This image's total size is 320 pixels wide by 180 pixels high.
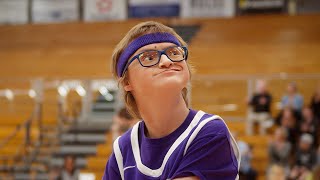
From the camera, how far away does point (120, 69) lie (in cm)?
205

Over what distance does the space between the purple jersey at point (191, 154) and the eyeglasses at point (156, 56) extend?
20cm

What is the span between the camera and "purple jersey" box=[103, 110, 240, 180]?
1.90 m

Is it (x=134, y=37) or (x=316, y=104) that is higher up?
(x=134, y=37)

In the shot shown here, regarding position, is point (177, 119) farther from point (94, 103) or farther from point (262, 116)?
point (94, 103)

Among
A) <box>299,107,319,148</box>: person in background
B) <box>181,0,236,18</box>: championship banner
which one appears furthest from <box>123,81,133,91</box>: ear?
<box>181,0,236,18</box>: championship banner

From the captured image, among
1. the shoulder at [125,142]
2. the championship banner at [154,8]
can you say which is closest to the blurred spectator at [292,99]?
the championship banner at [154,8]

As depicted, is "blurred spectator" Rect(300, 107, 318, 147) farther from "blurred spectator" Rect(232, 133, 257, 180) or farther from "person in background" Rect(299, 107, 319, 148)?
"blurred spectator" Rect(232, 133, 257, 180)

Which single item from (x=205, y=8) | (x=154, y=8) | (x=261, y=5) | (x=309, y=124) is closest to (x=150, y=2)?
(x=154, y=8)

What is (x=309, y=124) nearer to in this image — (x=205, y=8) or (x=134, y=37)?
(x=205, y=8)

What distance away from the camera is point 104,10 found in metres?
14.8

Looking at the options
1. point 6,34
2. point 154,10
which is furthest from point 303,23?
point 6,34

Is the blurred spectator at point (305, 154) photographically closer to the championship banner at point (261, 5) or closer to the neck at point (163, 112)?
the neck at point (163, 112)

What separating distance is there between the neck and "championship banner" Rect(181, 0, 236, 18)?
1228cm

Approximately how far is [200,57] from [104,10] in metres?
2.68
